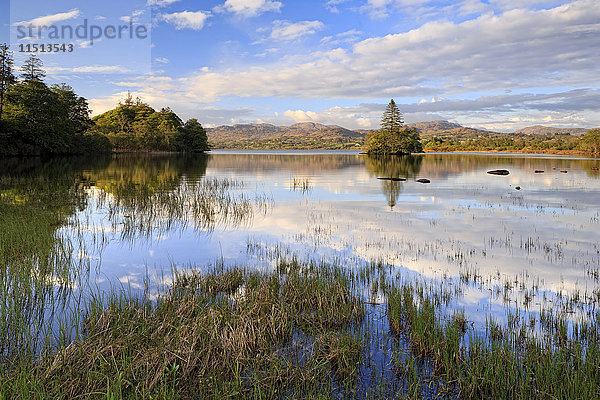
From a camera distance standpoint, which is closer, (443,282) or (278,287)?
(278,287)

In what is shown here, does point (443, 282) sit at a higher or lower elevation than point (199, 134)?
lower

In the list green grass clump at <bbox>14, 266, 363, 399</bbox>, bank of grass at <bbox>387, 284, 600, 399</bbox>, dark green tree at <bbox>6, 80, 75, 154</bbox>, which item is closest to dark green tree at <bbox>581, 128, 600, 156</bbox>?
bank of grass at <bbox>387, 284, 600, 399</bbox>

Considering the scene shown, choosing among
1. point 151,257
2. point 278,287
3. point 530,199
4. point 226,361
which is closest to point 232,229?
point 151,257

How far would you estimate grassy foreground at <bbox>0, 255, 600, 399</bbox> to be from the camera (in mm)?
4355

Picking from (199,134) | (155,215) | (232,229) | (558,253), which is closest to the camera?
(558,253)

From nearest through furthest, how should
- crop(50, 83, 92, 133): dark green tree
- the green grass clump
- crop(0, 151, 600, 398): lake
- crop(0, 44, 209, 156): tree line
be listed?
the green grass clump → crop(0, 151, 600, 398): lake → crop(0, 44, 209, 156): tree line → crop(50, 83, 92, 133): dark green tree

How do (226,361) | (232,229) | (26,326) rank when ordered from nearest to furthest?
(226,361), (26,326), (232,229)

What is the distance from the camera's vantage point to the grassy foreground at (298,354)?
14.3 ft

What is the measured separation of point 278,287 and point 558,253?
30.2 ft

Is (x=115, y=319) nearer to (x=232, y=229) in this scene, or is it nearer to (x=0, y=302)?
(x=0, y=302)

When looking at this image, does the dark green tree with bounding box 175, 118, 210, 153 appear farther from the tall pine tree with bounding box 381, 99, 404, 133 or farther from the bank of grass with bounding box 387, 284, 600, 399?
the bank of grass with bounding box 387, 284, 600, 399

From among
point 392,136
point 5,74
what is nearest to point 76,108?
point 5,74

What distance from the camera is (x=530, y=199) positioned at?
24.0m

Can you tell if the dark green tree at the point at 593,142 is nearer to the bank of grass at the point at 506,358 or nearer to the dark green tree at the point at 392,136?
the dark green tree at the point at 392,136
